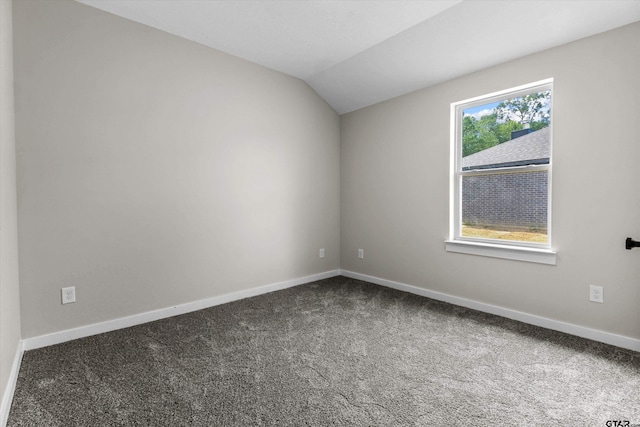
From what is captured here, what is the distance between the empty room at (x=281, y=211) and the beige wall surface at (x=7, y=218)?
0.04m

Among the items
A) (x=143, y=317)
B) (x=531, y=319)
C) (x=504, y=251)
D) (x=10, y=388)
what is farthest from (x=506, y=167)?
(x=10, y=388)

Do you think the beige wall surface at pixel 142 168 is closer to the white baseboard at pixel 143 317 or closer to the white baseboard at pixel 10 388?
the white baseboard at pixel 143 317

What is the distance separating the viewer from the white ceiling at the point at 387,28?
88.0 inches

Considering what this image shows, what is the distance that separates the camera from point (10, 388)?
1.65 meters

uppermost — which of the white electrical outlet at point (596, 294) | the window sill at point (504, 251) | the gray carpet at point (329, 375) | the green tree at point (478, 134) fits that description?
the green tree at point (478, 134)

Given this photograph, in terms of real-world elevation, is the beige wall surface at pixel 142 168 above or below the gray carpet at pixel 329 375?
above

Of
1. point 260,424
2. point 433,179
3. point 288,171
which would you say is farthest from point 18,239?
point 433,179

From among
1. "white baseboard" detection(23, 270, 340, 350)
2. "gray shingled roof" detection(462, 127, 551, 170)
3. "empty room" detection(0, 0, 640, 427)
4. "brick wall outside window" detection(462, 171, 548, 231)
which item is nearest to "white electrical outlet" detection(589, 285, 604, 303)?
"empty room" detection(0, 0, 640, 427)

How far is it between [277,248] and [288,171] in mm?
919

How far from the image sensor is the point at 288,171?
3754mm

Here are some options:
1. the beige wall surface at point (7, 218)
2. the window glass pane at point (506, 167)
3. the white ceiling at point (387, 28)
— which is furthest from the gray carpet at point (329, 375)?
the white ceiling at point (387, 28)

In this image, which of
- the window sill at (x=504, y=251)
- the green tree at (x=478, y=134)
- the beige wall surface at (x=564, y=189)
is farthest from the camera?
the green tree at (x=478, y=134)

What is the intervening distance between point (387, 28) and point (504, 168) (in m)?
1.61

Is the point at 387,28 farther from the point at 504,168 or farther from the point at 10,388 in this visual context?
the point at 10,388
